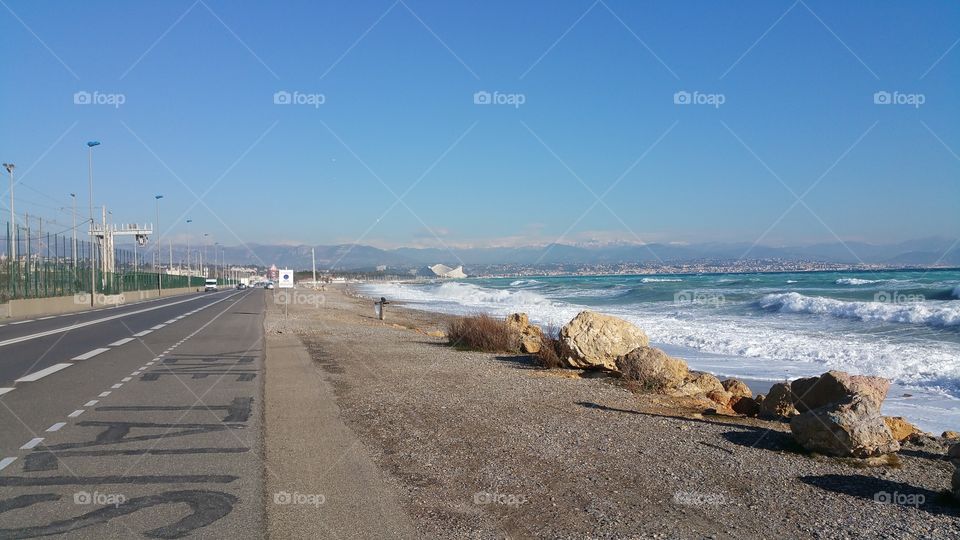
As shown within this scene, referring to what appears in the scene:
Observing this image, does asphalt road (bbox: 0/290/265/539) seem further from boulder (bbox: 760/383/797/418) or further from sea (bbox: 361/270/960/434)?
sea (bbox: 361/270/960/434)

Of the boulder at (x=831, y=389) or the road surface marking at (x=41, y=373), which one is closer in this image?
the boulder at (x=831, y=389)

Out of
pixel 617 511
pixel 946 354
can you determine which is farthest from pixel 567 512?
pixel 946 354

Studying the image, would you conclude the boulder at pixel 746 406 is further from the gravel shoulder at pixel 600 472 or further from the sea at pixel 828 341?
the sea at pixel 828 341

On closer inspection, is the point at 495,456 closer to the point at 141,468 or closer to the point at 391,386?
the point at 141,468

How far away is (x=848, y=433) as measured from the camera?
27.4ft

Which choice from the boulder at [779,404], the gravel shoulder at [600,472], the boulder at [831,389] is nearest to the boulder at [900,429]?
the boulder at [831,389]

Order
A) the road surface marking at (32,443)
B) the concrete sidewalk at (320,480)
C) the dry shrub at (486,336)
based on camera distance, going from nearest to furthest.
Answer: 1. the concrete sidewalk at (320,480)
2. the road surface marking at (32,443)
3. the dry shrub at (486,336)

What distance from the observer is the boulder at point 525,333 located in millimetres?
21922

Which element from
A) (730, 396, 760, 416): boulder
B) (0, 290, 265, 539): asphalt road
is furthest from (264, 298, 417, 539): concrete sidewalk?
(730, 396, 760, 416): boulder

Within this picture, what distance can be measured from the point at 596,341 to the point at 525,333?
566 cm

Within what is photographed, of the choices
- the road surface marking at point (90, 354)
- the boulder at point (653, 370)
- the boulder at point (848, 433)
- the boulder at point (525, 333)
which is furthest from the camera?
the boulder at point (525, 333)

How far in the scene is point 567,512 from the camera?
6465mm

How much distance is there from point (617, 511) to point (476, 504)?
1.20 metres

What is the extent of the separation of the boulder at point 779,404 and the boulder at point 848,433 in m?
2.59
